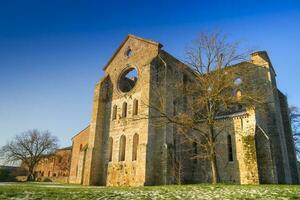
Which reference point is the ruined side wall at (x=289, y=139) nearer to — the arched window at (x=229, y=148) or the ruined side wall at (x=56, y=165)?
the arched window at (x=229, y=148)

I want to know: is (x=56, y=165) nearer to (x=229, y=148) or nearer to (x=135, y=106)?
(x=135, y=106)

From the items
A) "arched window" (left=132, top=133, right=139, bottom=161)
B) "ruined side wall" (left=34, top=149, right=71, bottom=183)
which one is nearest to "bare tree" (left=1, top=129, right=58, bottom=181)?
"ruined side wall" (left=34, top=149, right=71, bottom=183)

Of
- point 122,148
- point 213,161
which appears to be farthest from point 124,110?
point 213,161

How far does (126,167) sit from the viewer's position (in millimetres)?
20891

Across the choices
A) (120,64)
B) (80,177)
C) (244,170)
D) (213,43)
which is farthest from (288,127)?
(80,177)

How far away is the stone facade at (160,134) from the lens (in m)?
18.9

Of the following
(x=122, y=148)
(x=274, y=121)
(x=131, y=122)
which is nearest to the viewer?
(x=131, y=122)

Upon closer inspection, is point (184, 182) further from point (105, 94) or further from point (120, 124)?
point (105, 94)

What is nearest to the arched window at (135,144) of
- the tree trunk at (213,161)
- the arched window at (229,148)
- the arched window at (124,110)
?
the arched window at (124,110)

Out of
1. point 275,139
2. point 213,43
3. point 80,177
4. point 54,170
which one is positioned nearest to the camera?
point 213,43

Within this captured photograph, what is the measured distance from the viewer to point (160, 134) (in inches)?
812

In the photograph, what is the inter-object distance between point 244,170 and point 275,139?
5431 millimetres

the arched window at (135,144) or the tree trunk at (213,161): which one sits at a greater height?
the arched window at (135,144)

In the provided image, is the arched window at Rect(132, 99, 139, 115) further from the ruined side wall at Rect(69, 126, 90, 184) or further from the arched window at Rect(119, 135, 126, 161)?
the ruined side wall at Rect(69, 126, 90, 184)
